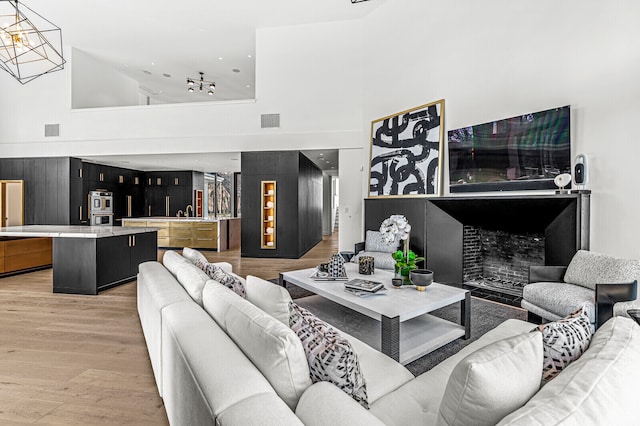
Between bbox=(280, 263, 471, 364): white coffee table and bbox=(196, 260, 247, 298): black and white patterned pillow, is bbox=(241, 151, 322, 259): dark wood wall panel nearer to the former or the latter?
bbox=(280, 263, 471, 364): white coffee table

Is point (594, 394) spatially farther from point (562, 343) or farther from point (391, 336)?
point (391, 336)

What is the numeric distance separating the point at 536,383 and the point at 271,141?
7042 mm

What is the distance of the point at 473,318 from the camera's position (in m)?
3.52

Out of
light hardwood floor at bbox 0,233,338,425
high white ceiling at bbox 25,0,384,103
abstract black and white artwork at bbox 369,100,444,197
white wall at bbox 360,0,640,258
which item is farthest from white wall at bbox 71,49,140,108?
white wall at bbox 360,0,640,258

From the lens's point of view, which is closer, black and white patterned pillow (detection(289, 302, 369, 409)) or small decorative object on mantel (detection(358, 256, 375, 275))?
black and white patterned pillow (detection(289, 302, 369, 409))

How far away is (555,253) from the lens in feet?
12.4

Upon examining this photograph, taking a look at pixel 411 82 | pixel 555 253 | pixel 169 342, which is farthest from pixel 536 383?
pixel 411 82

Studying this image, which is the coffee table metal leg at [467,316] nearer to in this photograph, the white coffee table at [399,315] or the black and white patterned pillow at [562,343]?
the white coffee table at [399,315]

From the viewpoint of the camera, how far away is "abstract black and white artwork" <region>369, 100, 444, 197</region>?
527 centimetres

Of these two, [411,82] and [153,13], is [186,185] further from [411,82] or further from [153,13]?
[411,82]

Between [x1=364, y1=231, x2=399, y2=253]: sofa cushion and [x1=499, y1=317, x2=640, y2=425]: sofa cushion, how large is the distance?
4.25m

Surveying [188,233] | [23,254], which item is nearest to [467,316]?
[23,254]

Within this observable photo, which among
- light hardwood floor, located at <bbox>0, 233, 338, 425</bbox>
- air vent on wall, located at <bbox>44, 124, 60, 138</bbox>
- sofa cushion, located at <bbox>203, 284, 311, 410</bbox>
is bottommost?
light hardwood floor, located at <bbox>0, 233, 338, 425</bbox>

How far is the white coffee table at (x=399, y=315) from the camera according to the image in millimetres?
2395
